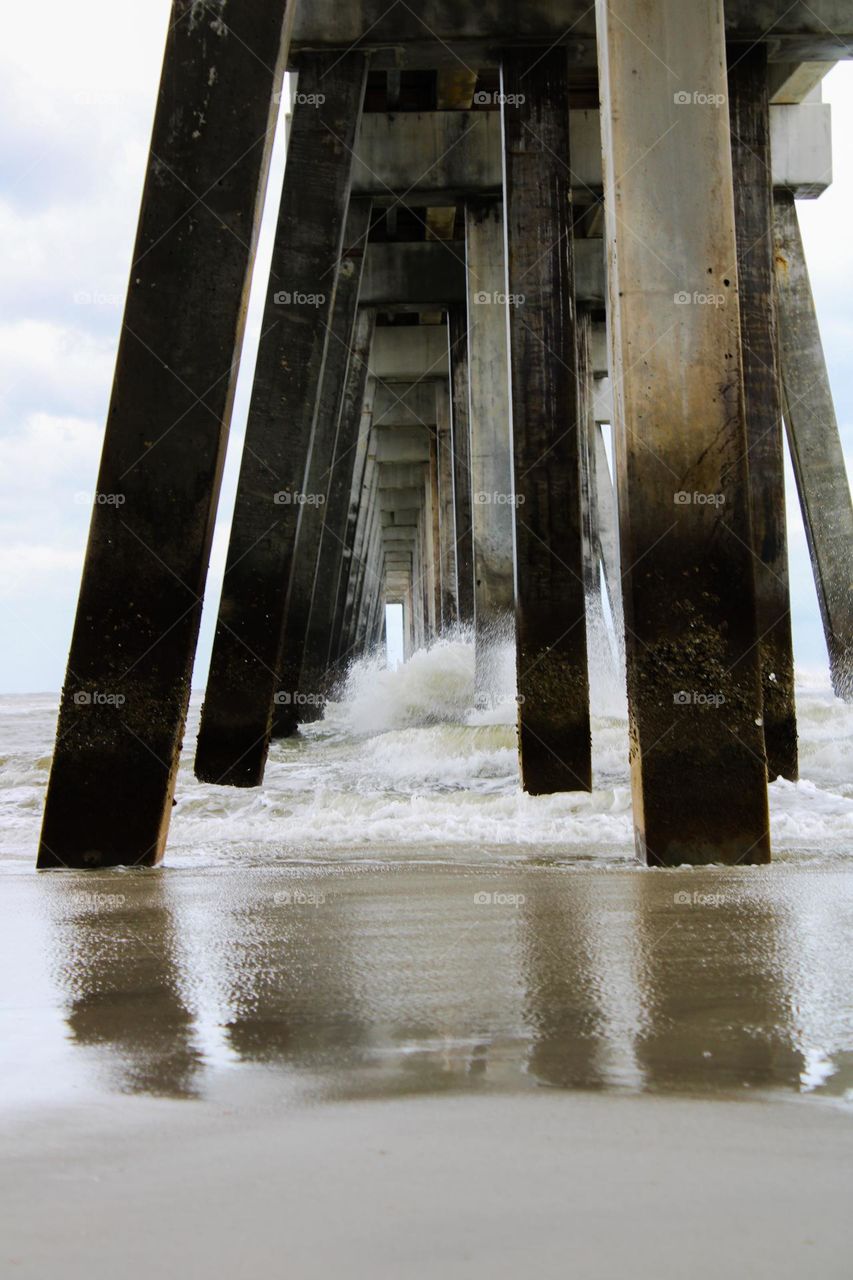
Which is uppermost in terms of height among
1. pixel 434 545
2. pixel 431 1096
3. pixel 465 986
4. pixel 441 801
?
pixel 434 545

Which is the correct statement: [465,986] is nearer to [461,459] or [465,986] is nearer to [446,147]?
[446,147]

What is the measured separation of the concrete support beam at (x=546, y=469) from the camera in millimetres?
6727

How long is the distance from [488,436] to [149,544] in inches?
299

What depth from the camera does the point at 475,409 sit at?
1116 centimetres

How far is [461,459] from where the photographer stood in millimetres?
15023

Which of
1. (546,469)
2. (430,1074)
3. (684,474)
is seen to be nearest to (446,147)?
(546,469)

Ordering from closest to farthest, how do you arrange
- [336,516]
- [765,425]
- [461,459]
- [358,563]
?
[765,425] < [336,516] < [461,459] < [358,563]

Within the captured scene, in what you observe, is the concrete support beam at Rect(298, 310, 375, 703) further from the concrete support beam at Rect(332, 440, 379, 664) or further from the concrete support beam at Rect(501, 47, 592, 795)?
the concrete support beam at Rect(501, 47, 592, 795)

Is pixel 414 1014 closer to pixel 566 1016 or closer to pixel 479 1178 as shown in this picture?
pixel 566 1016

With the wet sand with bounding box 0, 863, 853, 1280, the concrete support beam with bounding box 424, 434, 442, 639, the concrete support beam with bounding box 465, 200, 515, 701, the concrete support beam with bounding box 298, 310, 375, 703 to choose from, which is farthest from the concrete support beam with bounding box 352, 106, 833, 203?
the wet sand with bounding box 0, 863, 853, 1280

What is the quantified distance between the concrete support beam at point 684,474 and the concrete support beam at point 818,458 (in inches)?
277

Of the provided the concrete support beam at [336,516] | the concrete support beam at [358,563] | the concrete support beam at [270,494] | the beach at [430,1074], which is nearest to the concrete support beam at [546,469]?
the concrete support beam at [270,494]

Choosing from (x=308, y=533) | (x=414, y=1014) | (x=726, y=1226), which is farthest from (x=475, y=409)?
(x=726, y=1226)

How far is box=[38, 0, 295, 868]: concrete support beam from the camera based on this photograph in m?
3.81
